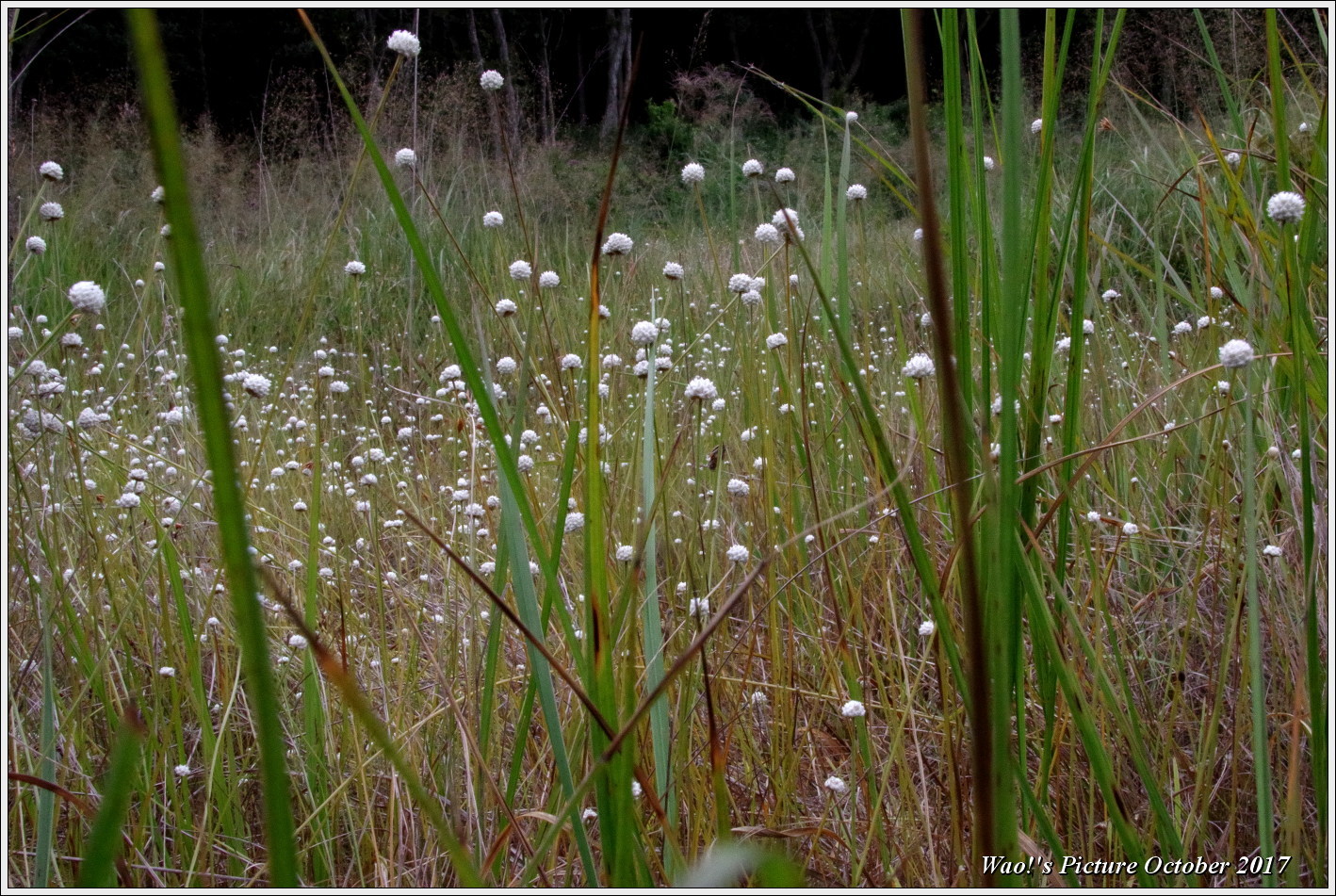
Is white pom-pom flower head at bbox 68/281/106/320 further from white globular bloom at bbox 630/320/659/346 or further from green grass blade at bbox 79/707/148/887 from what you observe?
green grass blade at bbox 79/707/148/887

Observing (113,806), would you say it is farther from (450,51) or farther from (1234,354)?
(450,51)

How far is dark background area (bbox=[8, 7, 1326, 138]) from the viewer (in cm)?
263

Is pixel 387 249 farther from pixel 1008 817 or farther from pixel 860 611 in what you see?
pixel 1008 817

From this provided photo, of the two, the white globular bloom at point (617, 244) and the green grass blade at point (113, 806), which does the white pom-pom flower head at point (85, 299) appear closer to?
the white globular bloom at point (617, 244)

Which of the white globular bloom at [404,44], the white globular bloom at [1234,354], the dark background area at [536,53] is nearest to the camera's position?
the white globular bloom at [1234,354]

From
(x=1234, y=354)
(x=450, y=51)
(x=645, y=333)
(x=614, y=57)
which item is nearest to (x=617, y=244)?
(x=645, y=333)

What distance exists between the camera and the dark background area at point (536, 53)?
2.63 meters

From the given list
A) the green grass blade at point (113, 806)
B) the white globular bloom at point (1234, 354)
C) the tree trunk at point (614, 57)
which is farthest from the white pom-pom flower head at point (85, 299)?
the tree trunk at point (614, 57)

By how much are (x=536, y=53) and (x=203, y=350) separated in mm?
6162

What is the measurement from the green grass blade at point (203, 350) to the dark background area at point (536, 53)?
2.11m

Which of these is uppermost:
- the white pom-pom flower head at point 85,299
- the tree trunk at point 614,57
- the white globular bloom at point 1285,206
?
the tree trunk at point 614,57

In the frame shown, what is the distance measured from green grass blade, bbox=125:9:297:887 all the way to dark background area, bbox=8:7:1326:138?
211 centimetres

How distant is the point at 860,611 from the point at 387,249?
9.33 feet

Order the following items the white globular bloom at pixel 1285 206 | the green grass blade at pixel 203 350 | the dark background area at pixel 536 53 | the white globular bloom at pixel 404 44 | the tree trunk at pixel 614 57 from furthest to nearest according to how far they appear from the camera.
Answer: the tree trunk at pixel 614 57, the dark background area at pixel 536 53, the white globular bloom at pixel 404 44, the white globular bloom at pixel 1285 206, the green grass blade at pixel 203 350
